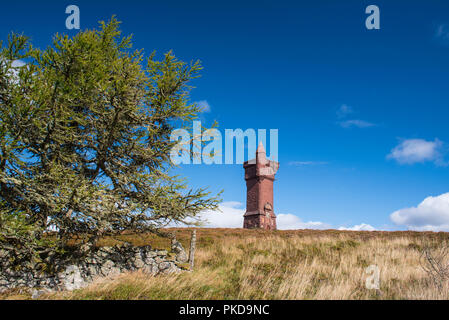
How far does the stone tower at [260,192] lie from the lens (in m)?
33.7

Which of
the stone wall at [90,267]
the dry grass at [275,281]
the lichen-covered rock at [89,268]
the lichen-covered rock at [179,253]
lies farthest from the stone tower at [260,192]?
the lichen-covered rock at [89,268]

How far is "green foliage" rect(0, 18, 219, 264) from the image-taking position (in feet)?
25.6

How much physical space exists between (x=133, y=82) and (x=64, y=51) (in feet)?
7.38

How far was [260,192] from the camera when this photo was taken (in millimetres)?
34250

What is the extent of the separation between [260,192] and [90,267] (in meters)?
26.1

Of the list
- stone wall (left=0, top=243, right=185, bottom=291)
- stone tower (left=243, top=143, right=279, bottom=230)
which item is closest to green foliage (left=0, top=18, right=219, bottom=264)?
stone wall (left=0, top=243, right=185, bottom=291)

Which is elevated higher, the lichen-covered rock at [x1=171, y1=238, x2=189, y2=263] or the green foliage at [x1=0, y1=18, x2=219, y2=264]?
the green foliage at [x1=0, y1=18, x2=219, y2=264]

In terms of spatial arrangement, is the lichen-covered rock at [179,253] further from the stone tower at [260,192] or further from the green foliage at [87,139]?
the stone tower at [260,192]

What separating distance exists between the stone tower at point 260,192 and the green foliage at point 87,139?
24575 mm

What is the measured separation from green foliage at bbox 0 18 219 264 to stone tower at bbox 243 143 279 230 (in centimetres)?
2457

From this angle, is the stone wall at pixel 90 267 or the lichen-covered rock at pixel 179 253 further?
the lichen-covered rock at pixel 179 253

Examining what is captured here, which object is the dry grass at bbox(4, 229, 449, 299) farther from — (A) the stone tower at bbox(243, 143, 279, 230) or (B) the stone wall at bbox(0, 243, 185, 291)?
(A) the stone tower at bbox(243, 143, 279, 230)

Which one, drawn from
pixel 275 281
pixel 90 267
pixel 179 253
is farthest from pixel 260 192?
pixel 90 267

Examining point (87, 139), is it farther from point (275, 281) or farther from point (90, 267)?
point (275, 281)
